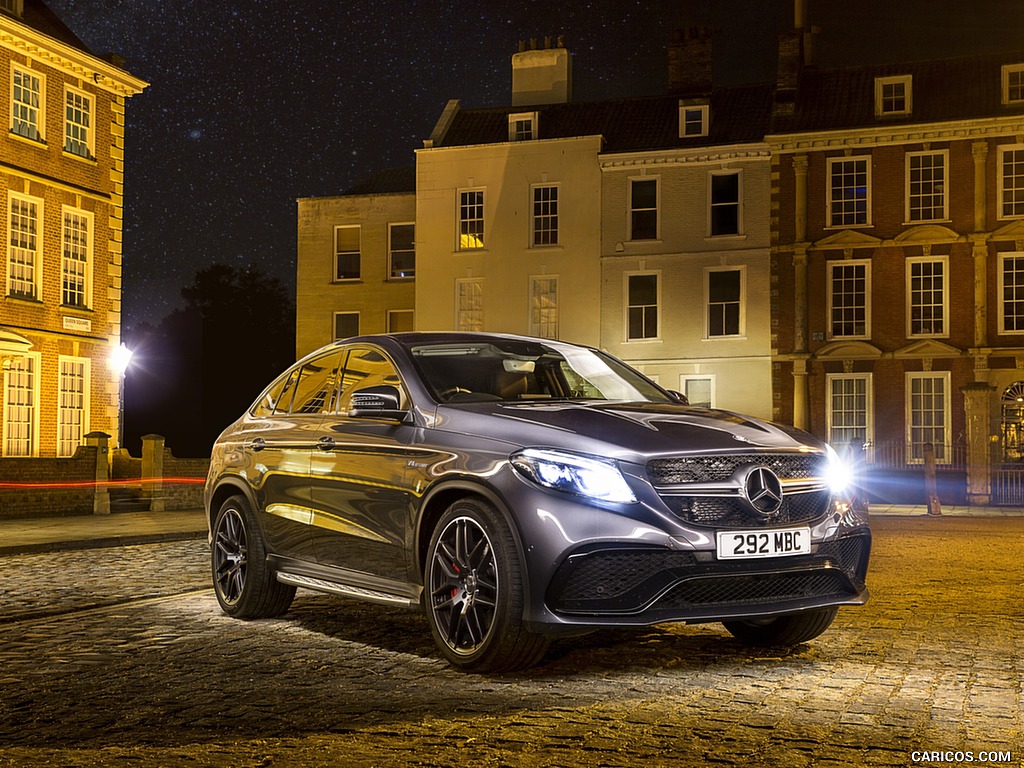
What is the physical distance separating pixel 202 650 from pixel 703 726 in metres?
3.26

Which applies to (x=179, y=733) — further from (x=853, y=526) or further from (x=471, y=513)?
(x=853, y=526)

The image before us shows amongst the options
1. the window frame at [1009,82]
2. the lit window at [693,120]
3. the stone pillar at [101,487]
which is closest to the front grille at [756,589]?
the stone pillar at [101,487]

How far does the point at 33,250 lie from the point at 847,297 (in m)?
22.1

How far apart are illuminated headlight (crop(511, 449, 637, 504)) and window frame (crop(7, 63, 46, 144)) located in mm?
26675

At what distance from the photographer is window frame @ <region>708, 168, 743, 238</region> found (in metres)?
37.8

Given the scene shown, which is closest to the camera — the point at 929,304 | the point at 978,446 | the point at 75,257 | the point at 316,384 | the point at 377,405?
the point at 377,405

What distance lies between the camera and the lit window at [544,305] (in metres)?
40.0

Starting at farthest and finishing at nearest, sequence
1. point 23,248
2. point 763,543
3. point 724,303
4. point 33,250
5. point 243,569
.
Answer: point 724,303 → point 33,250 → point 23,248 → point 243,569 → point 763,543

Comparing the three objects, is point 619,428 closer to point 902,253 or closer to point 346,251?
point 902,253

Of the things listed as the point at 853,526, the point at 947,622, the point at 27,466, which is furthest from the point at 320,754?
the point at 27,466

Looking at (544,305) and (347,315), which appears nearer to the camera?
(544,305)

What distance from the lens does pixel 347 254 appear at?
44000 millimetres

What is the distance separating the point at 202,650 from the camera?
23.5 feet

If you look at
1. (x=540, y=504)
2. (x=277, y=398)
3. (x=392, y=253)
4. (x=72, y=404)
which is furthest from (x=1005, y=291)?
(x=540, y=504)
